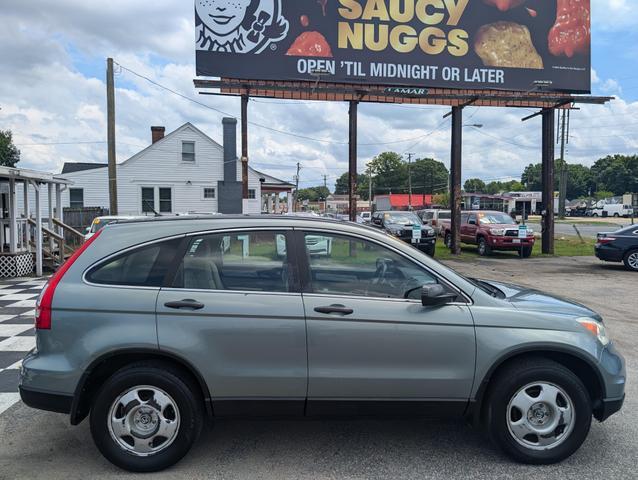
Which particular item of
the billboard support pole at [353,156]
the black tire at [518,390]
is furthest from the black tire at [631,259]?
the black tire at [518,390]

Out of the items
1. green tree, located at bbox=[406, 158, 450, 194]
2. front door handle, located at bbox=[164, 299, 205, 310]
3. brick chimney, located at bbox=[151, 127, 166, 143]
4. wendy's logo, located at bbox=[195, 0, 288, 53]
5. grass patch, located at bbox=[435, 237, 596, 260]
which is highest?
green tree, located at bbox=[406, 158, 450, 194]

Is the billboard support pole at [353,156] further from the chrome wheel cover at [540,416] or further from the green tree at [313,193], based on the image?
the green tree at [313,193]

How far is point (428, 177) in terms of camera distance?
427 feet

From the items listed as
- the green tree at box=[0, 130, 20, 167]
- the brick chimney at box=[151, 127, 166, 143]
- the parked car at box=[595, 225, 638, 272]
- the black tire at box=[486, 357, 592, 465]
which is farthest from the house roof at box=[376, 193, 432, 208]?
the black tire at box=[486, 357, 592, 465]

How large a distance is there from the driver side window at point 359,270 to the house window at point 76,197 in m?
29.5

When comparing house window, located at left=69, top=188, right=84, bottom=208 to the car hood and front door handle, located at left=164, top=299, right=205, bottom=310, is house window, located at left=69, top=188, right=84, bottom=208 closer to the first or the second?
front door handle, located at left=164, top=299, right=205, bottom=310

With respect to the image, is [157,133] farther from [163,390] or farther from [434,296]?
[434,296]

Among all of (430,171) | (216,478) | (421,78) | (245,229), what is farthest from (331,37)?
(430,171)

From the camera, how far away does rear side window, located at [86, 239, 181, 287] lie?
11.6ft

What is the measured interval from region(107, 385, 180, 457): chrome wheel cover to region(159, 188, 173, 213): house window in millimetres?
27058

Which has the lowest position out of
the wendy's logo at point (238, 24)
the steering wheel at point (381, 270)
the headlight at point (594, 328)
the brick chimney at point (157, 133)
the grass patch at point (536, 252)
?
the grass patch at point (536, 252)

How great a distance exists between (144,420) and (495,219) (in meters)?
19.1

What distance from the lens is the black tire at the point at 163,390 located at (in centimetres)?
339

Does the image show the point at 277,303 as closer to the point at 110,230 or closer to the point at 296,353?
the point at 296,353
